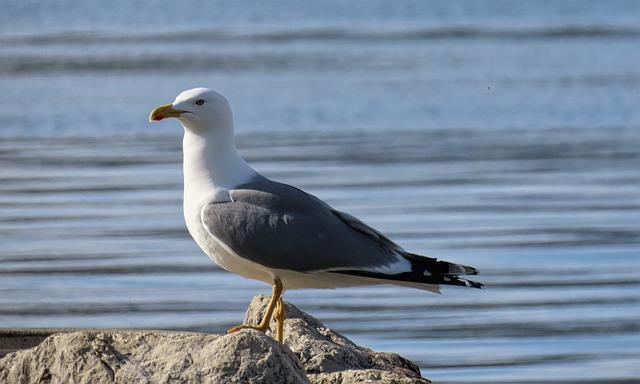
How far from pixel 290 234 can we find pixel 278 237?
54mm

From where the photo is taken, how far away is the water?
8695 millimetres

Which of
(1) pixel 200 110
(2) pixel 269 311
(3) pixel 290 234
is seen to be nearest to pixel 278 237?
(3) pixel 290 234

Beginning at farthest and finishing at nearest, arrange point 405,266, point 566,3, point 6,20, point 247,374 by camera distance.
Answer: point 566,3
point 6,20
point 405,266
point 247,374

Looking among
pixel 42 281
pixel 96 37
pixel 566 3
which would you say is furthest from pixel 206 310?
pixel 566 3

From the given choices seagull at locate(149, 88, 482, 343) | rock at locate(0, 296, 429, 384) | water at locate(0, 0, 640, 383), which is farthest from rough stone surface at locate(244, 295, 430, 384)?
water at locate(0, 0, 640, 383)

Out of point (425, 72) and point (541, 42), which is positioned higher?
point (541, 42)

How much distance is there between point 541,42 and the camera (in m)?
28.8

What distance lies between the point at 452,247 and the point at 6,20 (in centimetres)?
2531

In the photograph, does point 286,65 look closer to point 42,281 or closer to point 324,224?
point 42,281

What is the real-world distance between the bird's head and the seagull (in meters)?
0.01

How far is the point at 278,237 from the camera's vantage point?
643 centimetres

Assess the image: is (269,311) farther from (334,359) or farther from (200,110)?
(200,110)

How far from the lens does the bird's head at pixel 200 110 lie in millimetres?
6781

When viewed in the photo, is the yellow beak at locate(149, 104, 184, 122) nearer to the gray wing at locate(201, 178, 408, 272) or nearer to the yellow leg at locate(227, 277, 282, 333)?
the gray wing at locate(201, 178, 408, 272)
